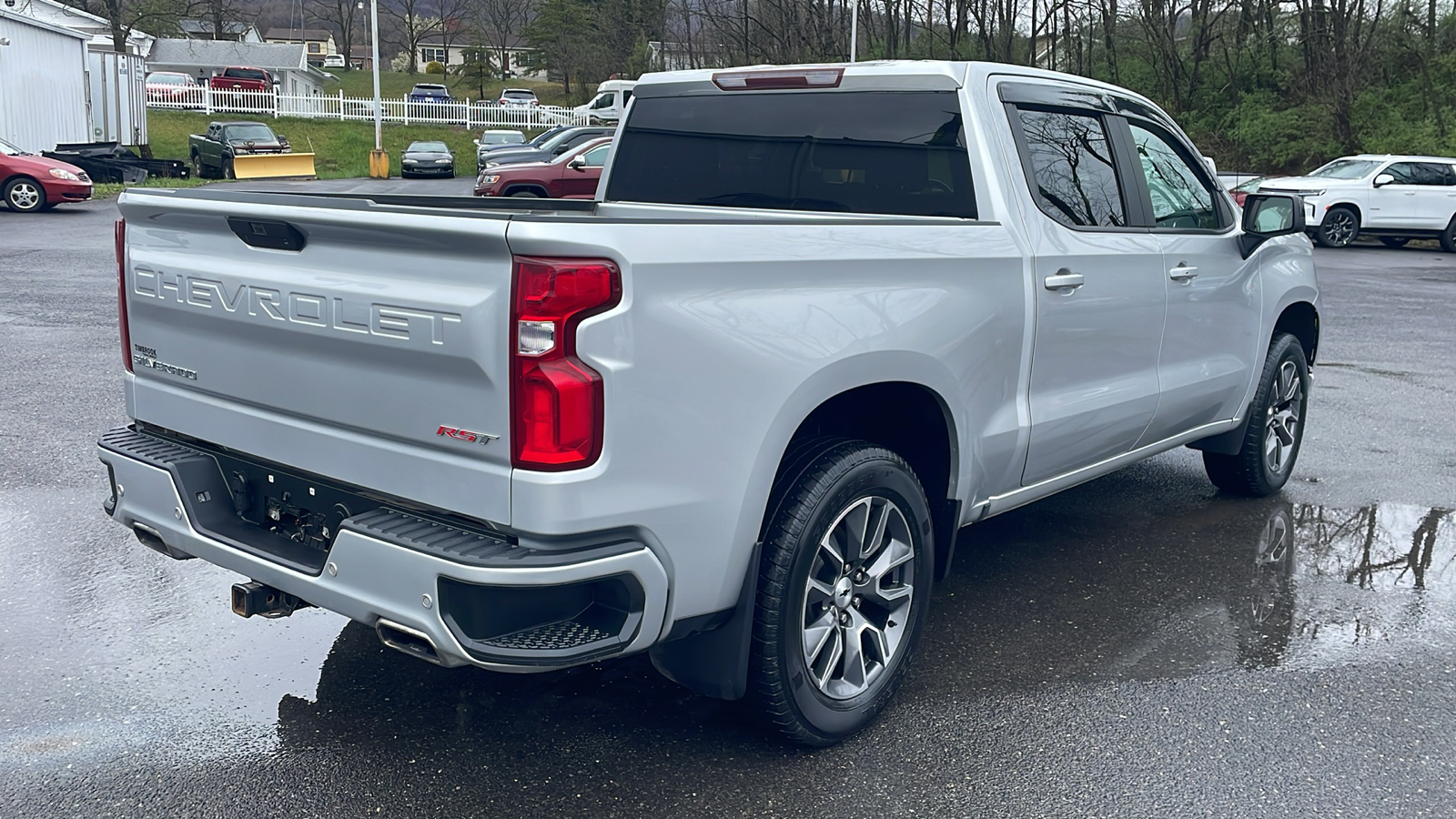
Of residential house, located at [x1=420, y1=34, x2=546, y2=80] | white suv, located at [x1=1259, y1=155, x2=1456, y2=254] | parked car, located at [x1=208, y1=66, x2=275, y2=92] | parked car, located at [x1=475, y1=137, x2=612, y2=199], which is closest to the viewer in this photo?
parked car, located at [x1=475, y1=137, x2=612, y2=199]

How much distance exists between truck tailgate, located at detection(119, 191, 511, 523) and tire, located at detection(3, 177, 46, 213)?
68.5 ft

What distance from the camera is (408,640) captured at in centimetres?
290

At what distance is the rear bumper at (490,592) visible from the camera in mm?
2748

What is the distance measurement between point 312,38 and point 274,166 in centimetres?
13204

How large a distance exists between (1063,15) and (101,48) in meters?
31.5

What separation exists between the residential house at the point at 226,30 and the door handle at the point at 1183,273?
96528 mm

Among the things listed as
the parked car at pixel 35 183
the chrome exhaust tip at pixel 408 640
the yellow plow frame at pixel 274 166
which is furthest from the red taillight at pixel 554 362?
the yellow plow frame at pixel 274 166

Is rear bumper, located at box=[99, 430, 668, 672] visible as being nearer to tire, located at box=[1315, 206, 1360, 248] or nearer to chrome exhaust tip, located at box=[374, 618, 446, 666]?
chrome exhaust tip, located at box=[374, 618, 446, 666]

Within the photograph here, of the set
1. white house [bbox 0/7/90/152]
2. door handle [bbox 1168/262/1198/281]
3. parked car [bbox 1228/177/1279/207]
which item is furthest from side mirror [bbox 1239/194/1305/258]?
white house [bbox 0/7/90/152]

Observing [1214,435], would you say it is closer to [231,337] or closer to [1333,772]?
[1333,772]

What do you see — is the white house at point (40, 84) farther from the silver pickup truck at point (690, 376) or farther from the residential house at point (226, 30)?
the residential house at point (226, 30)

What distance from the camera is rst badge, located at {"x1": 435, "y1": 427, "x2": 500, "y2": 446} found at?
9.11ft

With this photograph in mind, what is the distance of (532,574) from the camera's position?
8.90ft

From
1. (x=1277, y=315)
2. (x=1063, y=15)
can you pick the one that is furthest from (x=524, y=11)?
(x=1277, y=315)
